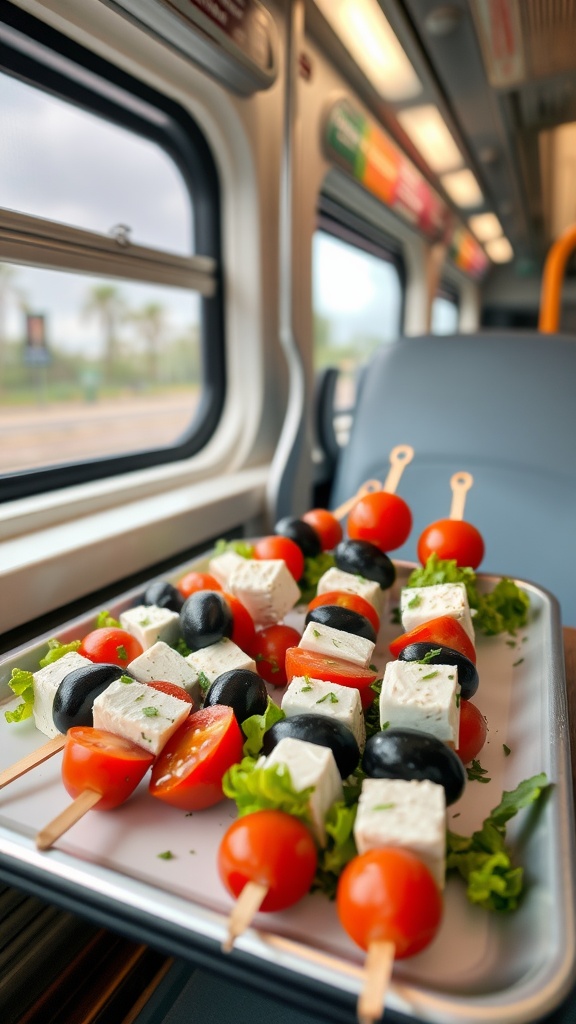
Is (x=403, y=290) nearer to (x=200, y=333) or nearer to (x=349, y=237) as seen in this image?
(x=349, y=237)

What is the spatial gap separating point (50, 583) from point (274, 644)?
563 mm

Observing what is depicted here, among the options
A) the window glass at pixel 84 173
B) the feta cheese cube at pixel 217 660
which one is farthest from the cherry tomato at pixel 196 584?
the window glass at pixel 84 173

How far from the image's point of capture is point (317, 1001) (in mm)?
485

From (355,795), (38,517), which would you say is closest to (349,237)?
(38,517)

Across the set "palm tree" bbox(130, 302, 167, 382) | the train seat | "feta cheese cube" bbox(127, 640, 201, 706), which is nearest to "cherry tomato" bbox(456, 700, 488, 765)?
"feta cheese cube" bbox(127, 640, 201, 706)

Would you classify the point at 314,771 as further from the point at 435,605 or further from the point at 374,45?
Answer: the point at 374,45

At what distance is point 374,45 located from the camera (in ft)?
8.48

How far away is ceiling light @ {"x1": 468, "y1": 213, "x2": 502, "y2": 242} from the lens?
5.91m

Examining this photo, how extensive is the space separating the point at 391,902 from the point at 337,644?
42cm

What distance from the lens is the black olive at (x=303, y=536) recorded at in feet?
4.64

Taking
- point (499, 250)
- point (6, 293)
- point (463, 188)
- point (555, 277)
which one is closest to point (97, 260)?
point (6, 293)

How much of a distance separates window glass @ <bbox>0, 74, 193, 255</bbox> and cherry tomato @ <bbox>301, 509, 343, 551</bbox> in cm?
90

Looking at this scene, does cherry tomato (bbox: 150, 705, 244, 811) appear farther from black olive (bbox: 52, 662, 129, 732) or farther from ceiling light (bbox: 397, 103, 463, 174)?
ceiling light (bbox: 397, 103, 463, 174)

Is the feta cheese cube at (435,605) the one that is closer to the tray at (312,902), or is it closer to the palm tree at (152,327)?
the tray at (312,902)
